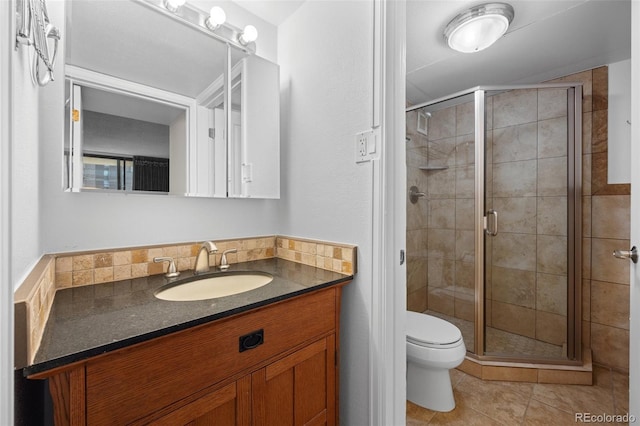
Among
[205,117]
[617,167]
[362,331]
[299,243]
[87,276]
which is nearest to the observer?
[87,276]

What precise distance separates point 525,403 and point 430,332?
66cm

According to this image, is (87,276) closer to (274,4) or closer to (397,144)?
(397,144)

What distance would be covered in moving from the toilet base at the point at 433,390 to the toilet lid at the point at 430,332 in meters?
0.17

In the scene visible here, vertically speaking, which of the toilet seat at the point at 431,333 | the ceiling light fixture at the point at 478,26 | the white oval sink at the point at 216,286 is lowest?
the toilet seat at the point at 431,333

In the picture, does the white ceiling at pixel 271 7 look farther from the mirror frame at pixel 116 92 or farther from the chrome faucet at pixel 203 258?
the chrome faucet at pixel 203 258

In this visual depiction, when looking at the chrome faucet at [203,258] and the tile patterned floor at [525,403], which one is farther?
the tile patterned floor at [525,403]

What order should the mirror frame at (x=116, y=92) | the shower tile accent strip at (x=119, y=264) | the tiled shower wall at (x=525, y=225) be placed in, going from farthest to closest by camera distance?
the tiled shower wall at (x=525, y=225) → the mirror frame at (x=116, y=92) → the shower tile accent strip at (x=119, y=264)

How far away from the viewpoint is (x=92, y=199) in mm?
1054

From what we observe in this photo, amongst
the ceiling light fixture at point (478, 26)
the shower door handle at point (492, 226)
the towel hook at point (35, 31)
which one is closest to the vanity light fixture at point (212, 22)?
the towel hook at point (35, 31)

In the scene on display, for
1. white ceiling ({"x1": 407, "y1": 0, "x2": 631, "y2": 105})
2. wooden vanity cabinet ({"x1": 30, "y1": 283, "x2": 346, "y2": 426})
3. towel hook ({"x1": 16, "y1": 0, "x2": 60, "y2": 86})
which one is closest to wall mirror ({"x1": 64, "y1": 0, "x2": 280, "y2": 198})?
towel hook ({"x1": 16, "y1": 0, "x2": 60, "y2": 86})

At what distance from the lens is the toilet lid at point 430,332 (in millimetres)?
1551

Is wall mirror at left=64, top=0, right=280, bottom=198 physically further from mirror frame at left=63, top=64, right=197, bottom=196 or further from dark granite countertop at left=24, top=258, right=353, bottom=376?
dark granite countertop at left=24, top=258, right=353, bottom=376

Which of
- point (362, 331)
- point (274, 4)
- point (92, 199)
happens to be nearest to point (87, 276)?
point (92, 199)

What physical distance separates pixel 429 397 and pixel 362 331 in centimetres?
81
